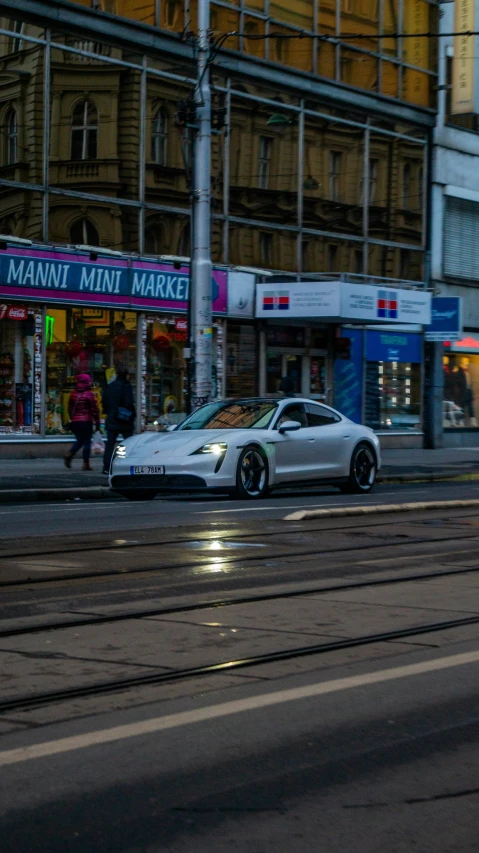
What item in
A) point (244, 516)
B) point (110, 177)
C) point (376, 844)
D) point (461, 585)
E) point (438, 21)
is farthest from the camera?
point (438, 21)

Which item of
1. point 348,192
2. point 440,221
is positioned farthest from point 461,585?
point 440,221

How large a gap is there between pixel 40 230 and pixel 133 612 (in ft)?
60.0

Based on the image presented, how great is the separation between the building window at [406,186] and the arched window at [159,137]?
30.3 ft

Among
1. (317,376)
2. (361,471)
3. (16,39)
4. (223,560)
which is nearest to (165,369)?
(317,376)

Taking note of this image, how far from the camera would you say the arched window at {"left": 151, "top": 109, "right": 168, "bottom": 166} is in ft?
89.4

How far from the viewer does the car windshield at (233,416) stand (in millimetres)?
17172

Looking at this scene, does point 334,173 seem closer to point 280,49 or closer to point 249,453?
point 280,49

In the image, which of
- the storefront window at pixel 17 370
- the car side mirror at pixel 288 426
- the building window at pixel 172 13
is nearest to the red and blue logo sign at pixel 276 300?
the building window at pixel 172 13

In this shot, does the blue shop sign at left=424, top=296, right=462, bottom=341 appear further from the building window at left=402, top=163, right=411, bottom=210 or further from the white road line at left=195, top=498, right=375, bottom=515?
the white road line at left=195, top=498, right=375, bottom=515

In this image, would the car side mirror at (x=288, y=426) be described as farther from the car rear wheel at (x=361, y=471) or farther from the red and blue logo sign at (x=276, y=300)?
the red and blue logo sign at (x=276, y=300)

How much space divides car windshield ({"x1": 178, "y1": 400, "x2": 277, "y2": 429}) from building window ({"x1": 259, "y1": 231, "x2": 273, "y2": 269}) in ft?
41.6

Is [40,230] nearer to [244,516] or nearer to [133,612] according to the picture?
[244,516]

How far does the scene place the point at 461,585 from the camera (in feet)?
29.8

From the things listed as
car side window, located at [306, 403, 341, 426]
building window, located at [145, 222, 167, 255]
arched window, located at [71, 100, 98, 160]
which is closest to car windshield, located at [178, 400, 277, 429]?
car side window, located at [306, 403, 341, 426]
